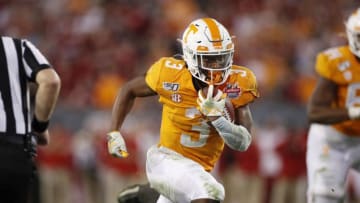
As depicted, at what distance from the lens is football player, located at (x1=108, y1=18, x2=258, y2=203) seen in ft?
20.0

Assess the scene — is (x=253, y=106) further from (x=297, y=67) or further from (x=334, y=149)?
(x=334, y=149)

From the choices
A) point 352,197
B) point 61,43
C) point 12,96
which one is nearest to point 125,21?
point 61,43

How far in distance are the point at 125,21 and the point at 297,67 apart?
96.0 inches

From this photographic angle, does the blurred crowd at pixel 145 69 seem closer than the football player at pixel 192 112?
No

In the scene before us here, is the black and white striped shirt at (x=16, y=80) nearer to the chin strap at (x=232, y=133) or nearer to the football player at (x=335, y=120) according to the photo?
the chin strap at (x=232, y=133)

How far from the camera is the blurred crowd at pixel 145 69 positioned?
36.4ft

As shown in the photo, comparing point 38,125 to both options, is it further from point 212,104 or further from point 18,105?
point 212,104

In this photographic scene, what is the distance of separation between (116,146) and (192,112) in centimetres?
49

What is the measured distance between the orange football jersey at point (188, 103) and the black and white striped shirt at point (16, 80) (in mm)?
891

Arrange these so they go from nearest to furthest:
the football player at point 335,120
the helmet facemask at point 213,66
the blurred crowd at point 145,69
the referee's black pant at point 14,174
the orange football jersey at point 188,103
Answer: the referee's black pant at point 14,174 < the helmet facemask at point 213,66 < the orange football jersey at point 188,103 < the football player at point 335,120 < the blurred crowd at point 145,69

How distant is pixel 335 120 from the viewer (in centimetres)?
684

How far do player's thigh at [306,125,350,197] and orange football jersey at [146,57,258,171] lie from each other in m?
1.13

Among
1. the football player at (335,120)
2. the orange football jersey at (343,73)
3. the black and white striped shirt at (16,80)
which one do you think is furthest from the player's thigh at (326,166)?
the black and white striped shirt at (16,80)

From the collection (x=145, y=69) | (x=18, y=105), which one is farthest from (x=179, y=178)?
(x=145, y=69)
